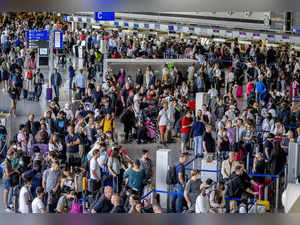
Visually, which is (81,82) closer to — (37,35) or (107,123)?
(37,35)

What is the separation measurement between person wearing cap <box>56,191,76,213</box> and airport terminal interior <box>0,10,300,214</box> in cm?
2

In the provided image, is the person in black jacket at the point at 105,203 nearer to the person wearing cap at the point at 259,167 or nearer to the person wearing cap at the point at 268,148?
the person wearing cap at the point at 259,167

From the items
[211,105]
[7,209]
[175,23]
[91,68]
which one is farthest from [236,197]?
[175,23]

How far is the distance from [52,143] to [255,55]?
18225 mm

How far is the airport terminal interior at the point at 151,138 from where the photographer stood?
937 centimetres

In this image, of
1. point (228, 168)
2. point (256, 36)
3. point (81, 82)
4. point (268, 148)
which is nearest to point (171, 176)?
point (228, 168)

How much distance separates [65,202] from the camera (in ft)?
29.6

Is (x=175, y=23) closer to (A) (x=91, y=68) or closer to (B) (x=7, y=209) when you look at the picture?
(A) (x=91, y=68)

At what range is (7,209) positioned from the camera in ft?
33.4

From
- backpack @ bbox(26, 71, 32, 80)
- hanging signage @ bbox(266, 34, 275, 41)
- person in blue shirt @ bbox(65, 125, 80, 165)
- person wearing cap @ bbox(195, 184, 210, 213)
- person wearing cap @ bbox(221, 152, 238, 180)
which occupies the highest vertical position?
hanging signage @ bbox(266, 34, 275, 41)

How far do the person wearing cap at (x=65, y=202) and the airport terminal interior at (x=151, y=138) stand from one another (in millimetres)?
17

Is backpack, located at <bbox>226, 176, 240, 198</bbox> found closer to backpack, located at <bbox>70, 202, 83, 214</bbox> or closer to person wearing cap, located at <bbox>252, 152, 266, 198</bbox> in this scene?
person wearing cap, located at <bbox>252, 152, 266, 198</bbox>

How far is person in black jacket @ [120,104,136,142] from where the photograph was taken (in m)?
15.5

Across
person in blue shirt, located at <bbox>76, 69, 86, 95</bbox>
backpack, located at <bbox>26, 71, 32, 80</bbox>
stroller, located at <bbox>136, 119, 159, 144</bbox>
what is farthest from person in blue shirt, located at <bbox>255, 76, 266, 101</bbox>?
backpack, located at <bbox>26, 71, 32, 80</bbox>
